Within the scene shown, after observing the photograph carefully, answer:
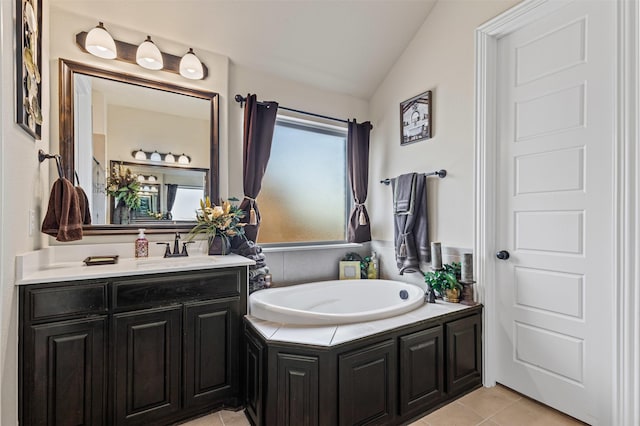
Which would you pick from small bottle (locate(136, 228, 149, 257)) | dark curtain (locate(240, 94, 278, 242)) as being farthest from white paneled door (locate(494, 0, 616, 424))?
small bottle (locate(136, 228, 149, 257))

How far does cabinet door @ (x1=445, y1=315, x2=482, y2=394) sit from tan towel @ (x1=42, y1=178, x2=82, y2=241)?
2509 mm

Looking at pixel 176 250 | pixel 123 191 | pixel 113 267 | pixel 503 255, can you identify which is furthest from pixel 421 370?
pixel 123 191

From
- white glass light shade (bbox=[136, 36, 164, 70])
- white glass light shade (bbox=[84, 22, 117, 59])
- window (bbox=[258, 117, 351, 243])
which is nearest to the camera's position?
white glass light shade (bbox=[84, 22, 117, 59])

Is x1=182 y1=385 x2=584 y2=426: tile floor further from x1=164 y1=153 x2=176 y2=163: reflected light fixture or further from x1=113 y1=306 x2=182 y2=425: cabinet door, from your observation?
x1=164 y1=153 x2=176 y2=163: reflected light fixture

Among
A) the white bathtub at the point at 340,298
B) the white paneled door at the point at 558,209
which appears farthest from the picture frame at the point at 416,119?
the white bathtub at the point at 340,298

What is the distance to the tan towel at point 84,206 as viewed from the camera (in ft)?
6.61

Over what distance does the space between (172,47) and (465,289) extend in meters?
3.05

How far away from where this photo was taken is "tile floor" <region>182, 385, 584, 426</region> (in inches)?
73.2

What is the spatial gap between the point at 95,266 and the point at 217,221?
80 cm

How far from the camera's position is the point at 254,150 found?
267 centimetres

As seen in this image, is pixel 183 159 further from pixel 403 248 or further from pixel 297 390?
pixel 403 248

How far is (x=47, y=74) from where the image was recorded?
195 centimetres

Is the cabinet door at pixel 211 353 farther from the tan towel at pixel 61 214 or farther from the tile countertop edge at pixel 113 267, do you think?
the tan towel at pixel 61 214

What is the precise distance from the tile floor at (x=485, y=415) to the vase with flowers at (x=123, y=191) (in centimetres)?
149
